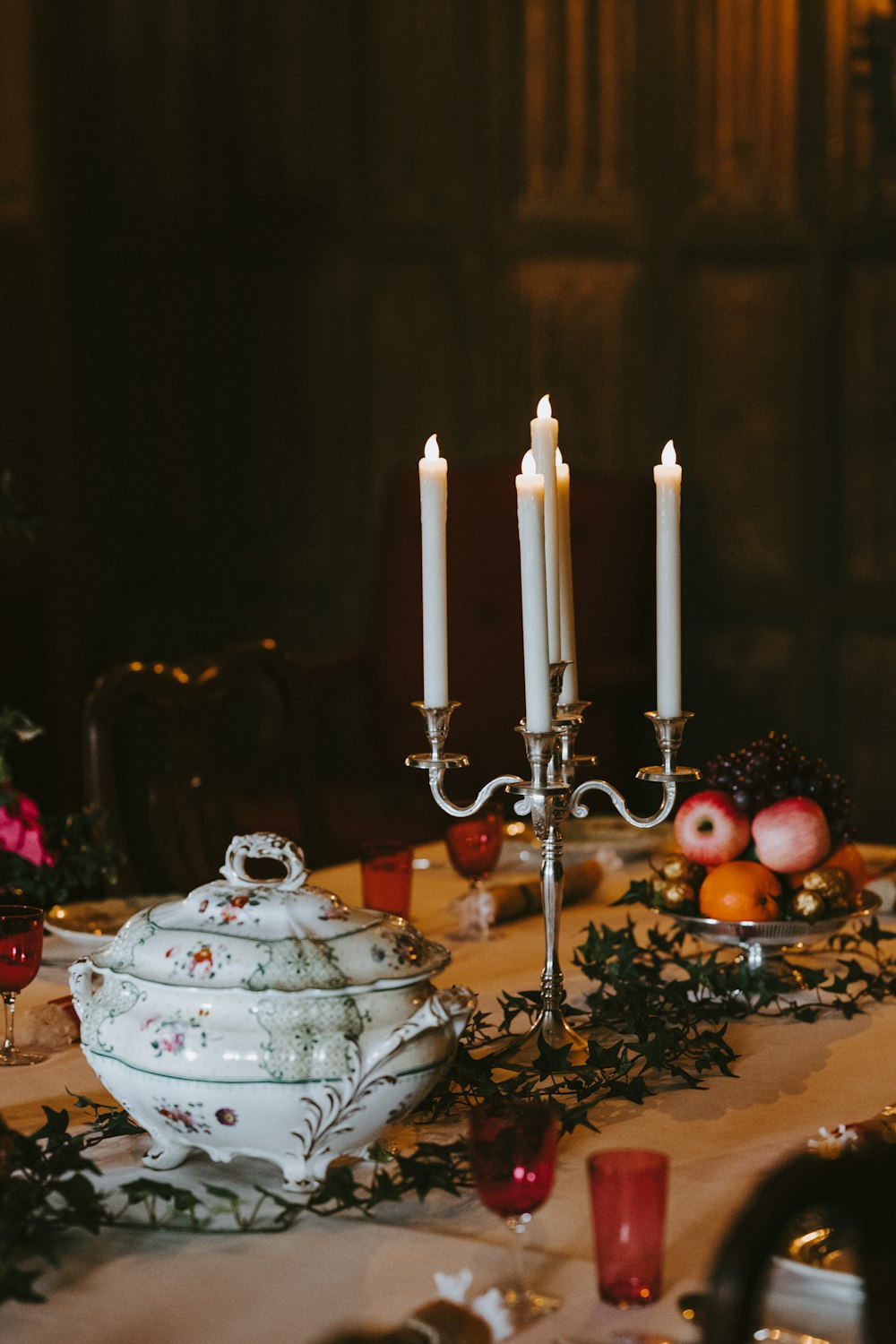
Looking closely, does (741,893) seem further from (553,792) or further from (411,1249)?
(411,1249)

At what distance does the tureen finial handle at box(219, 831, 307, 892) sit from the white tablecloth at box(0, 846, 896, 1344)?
0.61 feet

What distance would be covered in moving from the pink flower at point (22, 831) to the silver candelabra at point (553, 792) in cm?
46

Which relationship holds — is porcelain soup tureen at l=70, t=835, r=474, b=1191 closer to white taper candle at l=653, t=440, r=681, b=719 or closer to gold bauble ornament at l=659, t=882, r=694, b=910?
white taper candle at l=653, t=440, r=681, b=719

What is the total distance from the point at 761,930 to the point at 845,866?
0.11 metres

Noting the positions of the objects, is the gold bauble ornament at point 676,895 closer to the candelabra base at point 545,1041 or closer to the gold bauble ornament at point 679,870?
the gold bauble ornament at point 679,870

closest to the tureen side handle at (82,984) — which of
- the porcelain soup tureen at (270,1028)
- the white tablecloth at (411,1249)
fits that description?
the porcelain soup tureen at (270,1028)

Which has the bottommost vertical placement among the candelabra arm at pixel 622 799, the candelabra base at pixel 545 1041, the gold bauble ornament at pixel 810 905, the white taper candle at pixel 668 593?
the candelabra base at pixel 545 1041

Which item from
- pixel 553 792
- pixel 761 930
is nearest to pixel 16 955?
pixel 553 792

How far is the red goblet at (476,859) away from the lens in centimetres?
175

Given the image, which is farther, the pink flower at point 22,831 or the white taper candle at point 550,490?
the pink flower at point 22,831

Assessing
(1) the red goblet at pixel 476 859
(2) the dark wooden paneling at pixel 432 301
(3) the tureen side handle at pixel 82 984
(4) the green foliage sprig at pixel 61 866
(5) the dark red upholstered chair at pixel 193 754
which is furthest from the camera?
(2) the dark wooden paneling at pixel 432 301

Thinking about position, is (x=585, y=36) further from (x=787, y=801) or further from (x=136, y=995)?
(x=136, y=995)

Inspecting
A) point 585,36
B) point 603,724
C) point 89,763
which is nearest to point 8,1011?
point 89,763

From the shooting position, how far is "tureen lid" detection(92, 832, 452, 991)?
103 centimetres
